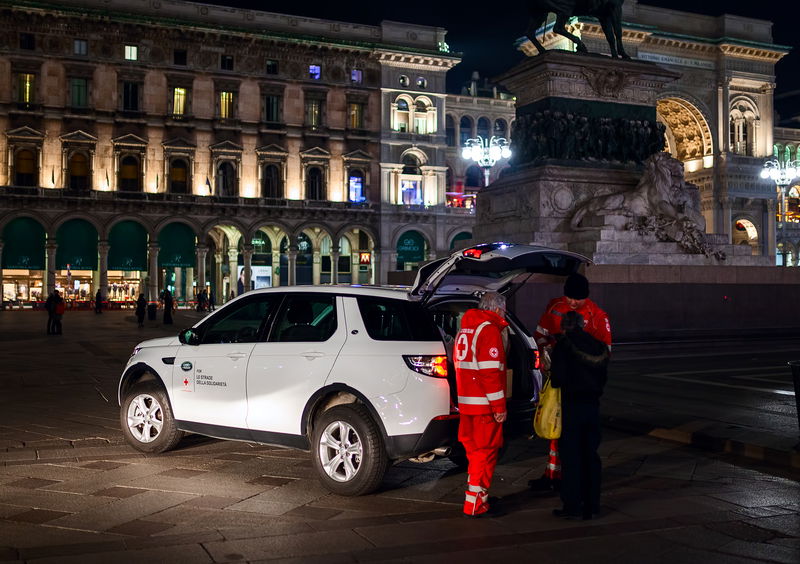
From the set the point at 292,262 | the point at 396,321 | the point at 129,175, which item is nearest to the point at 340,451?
the point at 396,321

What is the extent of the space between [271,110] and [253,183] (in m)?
5.08

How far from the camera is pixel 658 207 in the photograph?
20.7 meters

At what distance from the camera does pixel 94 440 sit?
925 cm

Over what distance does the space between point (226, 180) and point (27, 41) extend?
14.3 m

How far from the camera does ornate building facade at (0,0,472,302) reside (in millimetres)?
53406

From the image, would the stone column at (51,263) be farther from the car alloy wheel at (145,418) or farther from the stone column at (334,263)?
the car alloy wheel at (145,418)

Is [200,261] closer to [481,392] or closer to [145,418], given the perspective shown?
[145,418]

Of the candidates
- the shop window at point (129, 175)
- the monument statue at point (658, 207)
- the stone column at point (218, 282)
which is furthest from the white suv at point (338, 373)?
the stone column at point (218, 282)

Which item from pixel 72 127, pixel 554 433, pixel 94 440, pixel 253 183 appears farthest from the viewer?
pixel 253 183

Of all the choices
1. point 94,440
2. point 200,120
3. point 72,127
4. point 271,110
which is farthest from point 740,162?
point 94,440

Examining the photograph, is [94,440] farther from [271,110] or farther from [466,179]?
[466,179]

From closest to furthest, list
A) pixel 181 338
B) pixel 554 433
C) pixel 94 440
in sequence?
1. pixel 554 433
2. pixel 181 338
3. pixel 94 440

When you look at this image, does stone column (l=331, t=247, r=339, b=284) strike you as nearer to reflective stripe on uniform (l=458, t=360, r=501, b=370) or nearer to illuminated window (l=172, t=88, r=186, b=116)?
illuminated window (l=172, t=88, r=186, b=116)

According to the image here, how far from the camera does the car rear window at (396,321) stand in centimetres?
700
